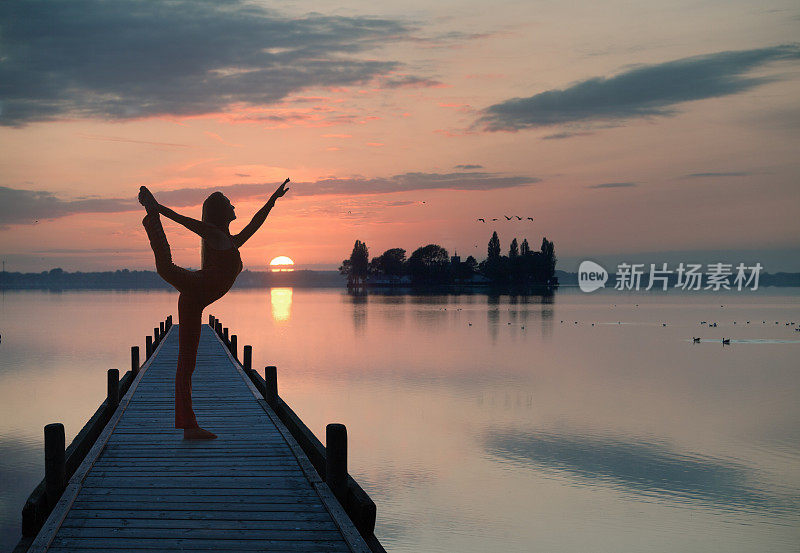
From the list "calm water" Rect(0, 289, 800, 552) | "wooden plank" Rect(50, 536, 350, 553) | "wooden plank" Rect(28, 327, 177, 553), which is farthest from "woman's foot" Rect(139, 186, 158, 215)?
"calm water" Rect(0, 289, 800, 552)

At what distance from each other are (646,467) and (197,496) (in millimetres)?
14625

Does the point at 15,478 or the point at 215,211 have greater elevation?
the point at 215,211

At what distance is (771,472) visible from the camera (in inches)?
753

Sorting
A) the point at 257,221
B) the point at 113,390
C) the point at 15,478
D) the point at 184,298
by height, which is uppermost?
the point at 257,221

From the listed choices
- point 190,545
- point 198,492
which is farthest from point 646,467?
point 190,545

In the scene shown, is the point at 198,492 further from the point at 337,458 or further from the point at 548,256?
the point at 548,256

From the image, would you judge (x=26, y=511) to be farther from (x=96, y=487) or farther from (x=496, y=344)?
(x=496, y=344)

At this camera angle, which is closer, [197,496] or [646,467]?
[197,496]

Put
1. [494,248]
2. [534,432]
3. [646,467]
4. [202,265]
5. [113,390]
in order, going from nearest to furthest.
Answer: [202,265] < [113,390] < [646,467] < [534,432] < [494,248]

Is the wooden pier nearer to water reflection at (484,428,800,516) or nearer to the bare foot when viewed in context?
the bare foot

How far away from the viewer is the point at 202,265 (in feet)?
35.5

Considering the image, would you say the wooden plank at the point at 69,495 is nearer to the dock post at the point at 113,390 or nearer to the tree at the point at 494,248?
the dock post at the point at 113,390

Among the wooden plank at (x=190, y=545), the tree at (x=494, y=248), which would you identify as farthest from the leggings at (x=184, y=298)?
the tree at (x=494, y=248)

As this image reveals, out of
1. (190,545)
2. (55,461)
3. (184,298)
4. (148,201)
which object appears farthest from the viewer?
(184,298)
